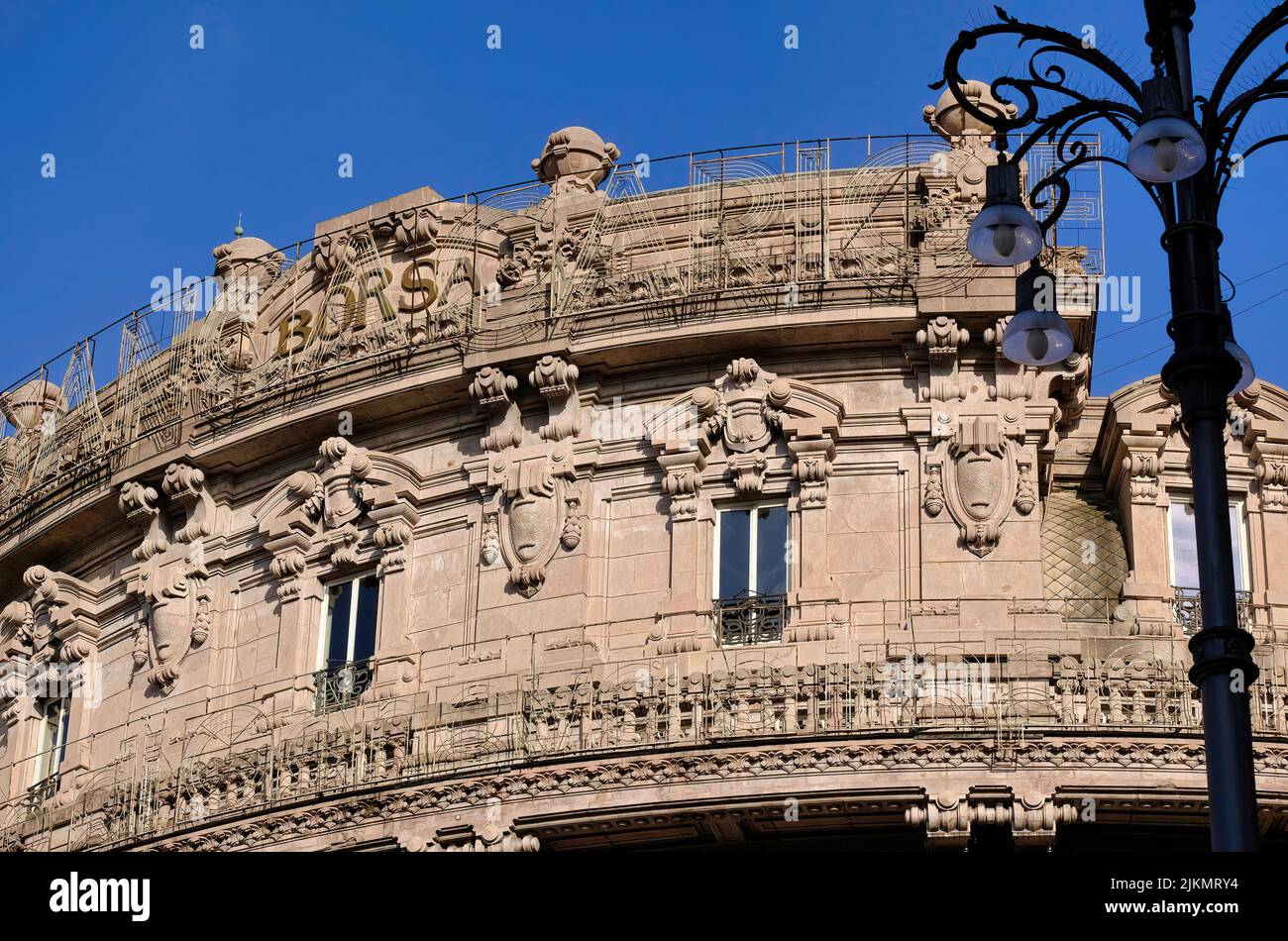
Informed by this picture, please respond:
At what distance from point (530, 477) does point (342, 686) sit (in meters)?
3.64

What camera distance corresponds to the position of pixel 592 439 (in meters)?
34.3

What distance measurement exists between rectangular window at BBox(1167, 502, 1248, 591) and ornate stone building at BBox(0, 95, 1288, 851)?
2.7 inches

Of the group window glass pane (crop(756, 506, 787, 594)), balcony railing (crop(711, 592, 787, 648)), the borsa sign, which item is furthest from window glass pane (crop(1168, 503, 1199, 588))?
the borsa sign

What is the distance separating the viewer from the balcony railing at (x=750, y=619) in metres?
32.2

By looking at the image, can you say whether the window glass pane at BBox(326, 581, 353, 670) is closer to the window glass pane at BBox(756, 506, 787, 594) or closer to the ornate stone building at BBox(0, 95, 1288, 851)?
the ornate stone building at BBox(0, 95, 1288, 851)

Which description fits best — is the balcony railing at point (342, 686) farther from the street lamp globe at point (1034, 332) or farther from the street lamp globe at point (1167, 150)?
the street lamp globe at point (1167, 150)

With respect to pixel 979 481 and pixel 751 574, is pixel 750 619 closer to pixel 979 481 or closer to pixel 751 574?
pixel 751 574

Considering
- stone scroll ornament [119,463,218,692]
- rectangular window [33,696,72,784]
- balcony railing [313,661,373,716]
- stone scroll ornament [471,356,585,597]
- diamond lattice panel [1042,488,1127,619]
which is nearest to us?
diamond lattice panel [1042,488,1127,619]

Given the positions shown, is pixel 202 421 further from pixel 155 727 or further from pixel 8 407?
pixel 8 407

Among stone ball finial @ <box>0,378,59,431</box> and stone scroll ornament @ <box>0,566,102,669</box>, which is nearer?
stone scroll ornament @ <box>0,566,102,669</box>

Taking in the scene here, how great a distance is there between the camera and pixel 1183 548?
33812mm

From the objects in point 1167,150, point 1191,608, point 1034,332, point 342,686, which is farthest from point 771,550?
point 1167,150

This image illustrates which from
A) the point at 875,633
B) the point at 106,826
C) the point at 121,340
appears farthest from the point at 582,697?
the point at 121,340

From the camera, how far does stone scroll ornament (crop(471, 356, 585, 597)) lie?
33.6m
